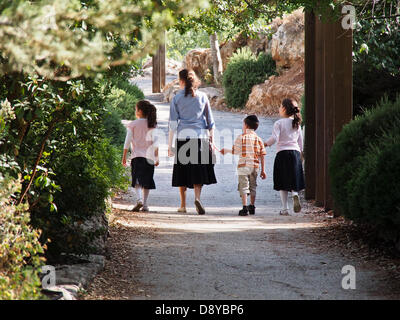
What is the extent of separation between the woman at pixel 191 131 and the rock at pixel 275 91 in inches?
489

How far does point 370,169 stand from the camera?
6.19m

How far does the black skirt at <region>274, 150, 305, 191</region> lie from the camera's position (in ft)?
30.9

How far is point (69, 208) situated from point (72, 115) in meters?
0.80

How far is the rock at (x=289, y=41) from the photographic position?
78.2 feet

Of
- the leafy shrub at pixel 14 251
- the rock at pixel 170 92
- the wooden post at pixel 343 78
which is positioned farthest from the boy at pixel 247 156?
the rock at pixel 170 92

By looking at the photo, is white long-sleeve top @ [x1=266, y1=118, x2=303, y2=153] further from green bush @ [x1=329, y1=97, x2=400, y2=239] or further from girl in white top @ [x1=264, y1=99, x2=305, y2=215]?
green bush @ [x1=329, y1=97, x2=400, y2=239]

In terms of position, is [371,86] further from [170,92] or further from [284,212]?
[170,92]

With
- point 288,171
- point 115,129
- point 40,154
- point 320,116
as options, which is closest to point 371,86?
point 320,116

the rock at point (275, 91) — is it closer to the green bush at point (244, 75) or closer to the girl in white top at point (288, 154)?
the green bush at point (244, 75)
